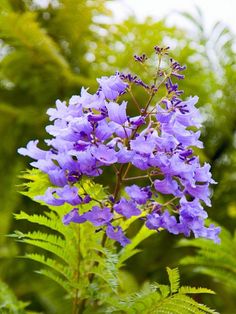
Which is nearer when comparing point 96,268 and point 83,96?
point 83,96

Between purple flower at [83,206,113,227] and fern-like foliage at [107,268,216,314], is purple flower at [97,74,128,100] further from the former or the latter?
fern-like foliage at [107,268,216,314]

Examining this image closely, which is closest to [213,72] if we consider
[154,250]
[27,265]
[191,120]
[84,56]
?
[84,56]

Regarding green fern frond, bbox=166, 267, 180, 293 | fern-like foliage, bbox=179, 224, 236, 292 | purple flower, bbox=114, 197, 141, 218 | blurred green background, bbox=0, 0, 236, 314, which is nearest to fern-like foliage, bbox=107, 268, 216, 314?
green fern frond, bbox=166, 267, 180, 293

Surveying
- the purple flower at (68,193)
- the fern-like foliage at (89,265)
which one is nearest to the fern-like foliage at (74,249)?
the fern-like foliage at (89,265)

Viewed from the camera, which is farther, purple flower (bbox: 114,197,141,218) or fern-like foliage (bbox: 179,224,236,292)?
fern-like foliage (bbox: 179,224,236,292)

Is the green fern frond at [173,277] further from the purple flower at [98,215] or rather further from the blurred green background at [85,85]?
the blurred green background at [85,85]

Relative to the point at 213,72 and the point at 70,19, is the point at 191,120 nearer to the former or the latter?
the point at 70,19

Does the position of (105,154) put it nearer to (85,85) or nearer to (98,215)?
(98,215)
